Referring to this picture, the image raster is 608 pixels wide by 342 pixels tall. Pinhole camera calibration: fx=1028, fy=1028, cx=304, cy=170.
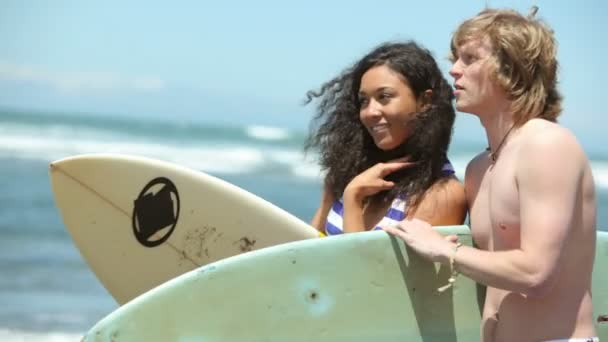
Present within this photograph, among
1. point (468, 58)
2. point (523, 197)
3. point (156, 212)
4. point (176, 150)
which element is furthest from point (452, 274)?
point (176, 150)

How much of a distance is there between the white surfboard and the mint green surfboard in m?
0.78

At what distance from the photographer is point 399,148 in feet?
11.2

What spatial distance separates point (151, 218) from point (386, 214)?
1134mm

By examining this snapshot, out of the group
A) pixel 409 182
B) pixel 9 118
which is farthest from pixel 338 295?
pixel 9 118

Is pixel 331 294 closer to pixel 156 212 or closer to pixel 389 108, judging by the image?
pixel 389 108

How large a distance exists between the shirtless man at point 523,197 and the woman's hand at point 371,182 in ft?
1.91

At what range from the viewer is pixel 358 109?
3611 millimetres

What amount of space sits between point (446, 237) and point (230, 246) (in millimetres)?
1278

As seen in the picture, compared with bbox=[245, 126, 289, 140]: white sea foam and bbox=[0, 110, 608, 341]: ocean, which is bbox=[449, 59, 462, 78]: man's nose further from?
bbox=[245, 126, 289, 140]: white sea foam

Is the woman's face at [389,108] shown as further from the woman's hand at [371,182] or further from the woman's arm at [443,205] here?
the woman's arm at [443,205]

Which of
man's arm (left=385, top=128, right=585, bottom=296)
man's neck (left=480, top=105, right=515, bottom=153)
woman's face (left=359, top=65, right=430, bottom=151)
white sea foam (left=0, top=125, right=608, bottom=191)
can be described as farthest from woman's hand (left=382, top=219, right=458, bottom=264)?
white sea foam (left=0, top=125, right=608, bottom=191)

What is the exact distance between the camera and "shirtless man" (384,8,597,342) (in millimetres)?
2365

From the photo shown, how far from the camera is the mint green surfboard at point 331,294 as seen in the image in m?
2.74

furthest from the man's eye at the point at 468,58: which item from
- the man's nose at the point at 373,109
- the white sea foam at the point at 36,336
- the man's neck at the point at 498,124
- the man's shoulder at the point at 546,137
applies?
the white sea foam at the point at 36,336
